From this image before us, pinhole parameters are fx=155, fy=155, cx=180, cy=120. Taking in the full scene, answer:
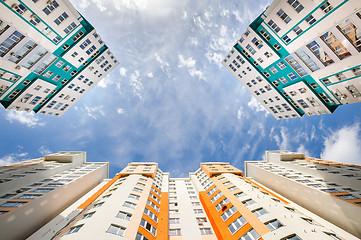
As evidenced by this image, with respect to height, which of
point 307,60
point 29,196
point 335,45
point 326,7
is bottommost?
point 29,196

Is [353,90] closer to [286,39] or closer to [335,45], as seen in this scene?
[335,45]

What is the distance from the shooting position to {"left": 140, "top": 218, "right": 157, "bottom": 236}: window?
25.2 m

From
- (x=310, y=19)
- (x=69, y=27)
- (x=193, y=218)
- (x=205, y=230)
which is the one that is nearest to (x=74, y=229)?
(x=193, y=218)

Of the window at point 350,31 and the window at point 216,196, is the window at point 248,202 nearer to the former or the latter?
the window at point 216,196

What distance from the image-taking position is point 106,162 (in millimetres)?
67000

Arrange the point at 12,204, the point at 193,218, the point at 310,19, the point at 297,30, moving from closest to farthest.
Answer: the point at 310,19 < the point at 297,30 < the point at 12,204 < the point at 193,218

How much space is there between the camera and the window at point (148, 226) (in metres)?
25.2

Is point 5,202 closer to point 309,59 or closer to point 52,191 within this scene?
point 52,191

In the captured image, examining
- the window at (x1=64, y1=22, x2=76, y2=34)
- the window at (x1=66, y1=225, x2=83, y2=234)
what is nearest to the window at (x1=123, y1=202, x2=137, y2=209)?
the window at (x1=66, y1=225, x2=83, y2=234)

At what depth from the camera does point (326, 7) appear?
67.1 ft

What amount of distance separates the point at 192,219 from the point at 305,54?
37955mm

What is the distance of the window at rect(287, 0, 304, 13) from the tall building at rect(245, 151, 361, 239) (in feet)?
109

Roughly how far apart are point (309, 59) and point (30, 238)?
57.5 metres

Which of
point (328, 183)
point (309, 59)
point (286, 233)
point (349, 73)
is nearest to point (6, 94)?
point (286, 233)
